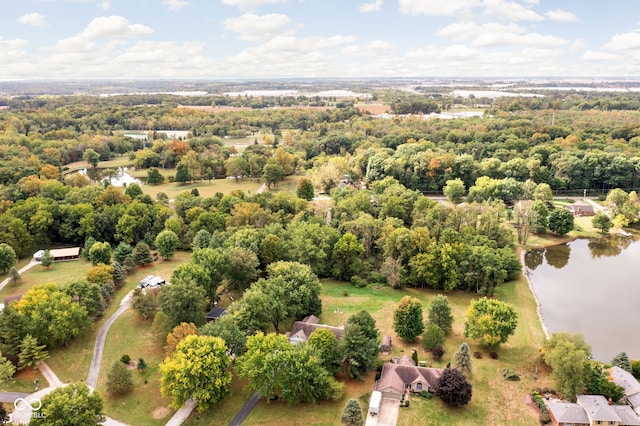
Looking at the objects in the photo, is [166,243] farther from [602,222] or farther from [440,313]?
[602,222]

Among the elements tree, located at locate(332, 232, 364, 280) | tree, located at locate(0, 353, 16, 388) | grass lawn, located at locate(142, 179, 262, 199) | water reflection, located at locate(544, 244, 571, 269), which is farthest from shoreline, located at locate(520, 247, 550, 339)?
grass lawn, located at locate(142, 179, 262, 199)

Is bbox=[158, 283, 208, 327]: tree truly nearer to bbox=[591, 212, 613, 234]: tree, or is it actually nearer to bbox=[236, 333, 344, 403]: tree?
bbox=[236, 333, 344, 403]: tree

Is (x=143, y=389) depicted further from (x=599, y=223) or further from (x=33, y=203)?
(x=599, y=223)

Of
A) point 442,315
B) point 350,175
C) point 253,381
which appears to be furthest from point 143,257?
point 350,175

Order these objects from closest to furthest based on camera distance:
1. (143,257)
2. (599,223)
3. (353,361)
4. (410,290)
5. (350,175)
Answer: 1. (353,361)
2. (410,290)
3. (143,257)
4. (599,223)
5. (350,175)

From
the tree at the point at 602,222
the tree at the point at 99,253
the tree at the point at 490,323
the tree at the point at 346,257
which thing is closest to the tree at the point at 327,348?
the tree at the point at 490,323

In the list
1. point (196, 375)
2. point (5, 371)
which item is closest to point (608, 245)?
point (196, 375)
